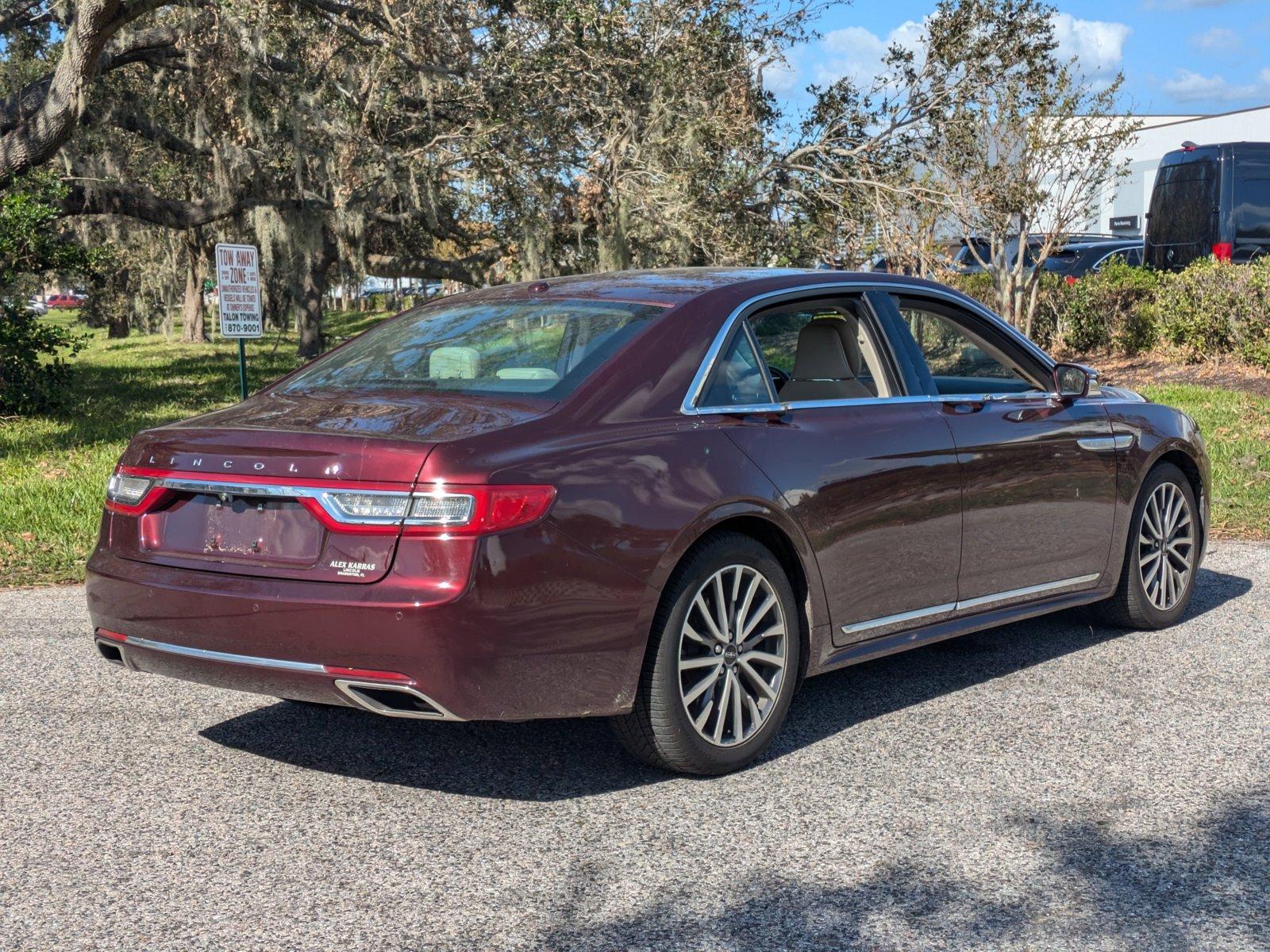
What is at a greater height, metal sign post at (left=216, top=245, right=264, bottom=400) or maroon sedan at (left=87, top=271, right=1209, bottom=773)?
metal sign post at (left=216, top=245, right=264, bottom=400)

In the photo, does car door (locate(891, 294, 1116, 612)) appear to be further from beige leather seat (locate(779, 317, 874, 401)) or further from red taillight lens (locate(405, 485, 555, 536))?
red taillight lens (locate(405, 485, 555, 536))

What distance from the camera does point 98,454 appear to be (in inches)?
526

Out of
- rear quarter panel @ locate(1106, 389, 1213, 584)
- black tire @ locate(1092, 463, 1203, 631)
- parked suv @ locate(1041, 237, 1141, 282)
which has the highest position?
parked suv @ locate(1041, 237, 1141, 282)

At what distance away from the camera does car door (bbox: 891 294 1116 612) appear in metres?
5.71

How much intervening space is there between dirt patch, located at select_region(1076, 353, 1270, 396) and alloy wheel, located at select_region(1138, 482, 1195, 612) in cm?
880

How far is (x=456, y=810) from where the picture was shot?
446 centimetres

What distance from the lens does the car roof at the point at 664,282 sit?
205 inches

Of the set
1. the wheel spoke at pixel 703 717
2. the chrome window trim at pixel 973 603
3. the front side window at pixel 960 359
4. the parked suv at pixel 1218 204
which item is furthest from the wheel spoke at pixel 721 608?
the parked suv at pixel 1218 204

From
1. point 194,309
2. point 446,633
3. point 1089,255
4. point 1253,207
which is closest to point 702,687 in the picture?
point 446,633

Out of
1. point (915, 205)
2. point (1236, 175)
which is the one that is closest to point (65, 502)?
point (915, 205)

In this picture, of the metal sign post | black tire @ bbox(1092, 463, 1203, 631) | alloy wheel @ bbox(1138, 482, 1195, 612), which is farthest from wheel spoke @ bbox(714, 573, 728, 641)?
the metal sign post

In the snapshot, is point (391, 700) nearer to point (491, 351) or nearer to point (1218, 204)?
point (491, 351)

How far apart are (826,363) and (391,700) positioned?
2.27m

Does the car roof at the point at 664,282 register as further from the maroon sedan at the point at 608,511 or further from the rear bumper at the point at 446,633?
the rear bumper at the point at 446,633
